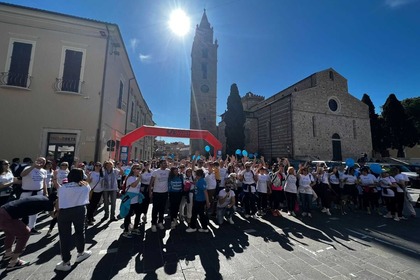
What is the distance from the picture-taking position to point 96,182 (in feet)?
18.7

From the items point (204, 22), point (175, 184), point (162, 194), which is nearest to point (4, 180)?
point (162, 194)

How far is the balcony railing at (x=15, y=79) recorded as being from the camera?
938 centimetres

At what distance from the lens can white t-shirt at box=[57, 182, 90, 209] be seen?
318 cm

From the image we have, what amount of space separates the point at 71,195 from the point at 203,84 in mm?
31989

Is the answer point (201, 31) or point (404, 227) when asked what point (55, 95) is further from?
point (201, 31)

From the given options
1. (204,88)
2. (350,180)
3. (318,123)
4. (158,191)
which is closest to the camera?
(158,191)

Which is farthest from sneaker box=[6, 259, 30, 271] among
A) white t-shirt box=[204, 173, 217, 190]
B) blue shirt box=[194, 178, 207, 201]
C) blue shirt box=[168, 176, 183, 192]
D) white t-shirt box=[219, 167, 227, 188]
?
white t-shirt box=[219, 167, 227, 188]

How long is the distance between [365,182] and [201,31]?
3640 cm

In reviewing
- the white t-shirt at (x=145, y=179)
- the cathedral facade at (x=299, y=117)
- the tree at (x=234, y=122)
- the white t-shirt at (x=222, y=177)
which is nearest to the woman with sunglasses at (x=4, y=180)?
the white t-shirt at (x=145, y=179)

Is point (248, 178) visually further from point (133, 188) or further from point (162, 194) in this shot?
point (133, 188)

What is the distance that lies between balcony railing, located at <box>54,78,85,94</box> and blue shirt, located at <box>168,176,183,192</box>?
872cm

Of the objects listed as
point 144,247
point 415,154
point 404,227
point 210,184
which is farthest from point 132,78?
point 415,154

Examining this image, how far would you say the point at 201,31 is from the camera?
3544 cm

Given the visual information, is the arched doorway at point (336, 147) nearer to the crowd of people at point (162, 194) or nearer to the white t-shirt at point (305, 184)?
the crowd of people at point (162, 194)
